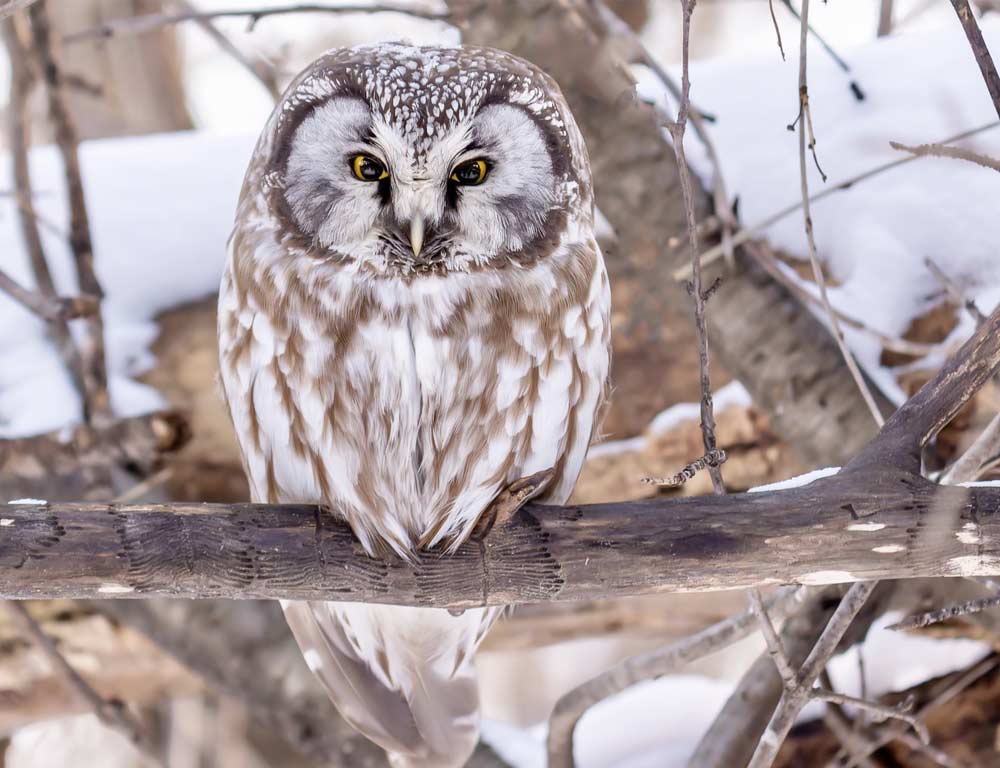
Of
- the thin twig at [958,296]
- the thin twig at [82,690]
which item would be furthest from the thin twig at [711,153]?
the thin twig at [82,690]

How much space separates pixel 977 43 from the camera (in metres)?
1.56

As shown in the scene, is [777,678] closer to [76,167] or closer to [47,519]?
[47,519]

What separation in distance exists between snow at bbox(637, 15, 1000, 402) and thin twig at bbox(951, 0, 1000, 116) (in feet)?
3.16

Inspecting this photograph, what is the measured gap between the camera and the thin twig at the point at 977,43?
5.02 ft

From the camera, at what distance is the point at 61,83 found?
3152mm

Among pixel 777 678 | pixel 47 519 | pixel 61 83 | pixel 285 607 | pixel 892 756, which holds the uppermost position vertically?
pixel 61 83

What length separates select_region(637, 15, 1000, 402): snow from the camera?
2576 mm

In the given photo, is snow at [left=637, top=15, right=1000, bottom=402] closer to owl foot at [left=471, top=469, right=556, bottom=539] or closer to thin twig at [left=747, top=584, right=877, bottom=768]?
thin twig at [left=747, top=584, right=877, bottom=768]

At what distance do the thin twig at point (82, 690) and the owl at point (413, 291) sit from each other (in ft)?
3.52

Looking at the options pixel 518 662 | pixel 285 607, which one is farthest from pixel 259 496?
pixel 518 662

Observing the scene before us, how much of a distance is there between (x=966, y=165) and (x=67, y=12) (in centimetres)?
649

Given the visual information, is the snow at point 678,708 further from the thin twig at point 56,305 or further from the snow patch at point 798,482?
the thin twig at point 56,305

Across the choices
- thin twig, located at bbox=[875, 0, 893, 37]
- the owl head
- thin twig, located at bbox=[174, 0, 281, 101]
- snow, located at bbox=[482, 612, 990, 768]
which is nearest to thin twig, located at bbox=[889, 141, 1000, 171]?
the owl head

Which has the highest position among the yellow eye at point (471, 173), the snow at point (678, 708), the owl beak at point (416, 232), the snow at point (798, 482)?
the yellow eye at point (471, 173)
